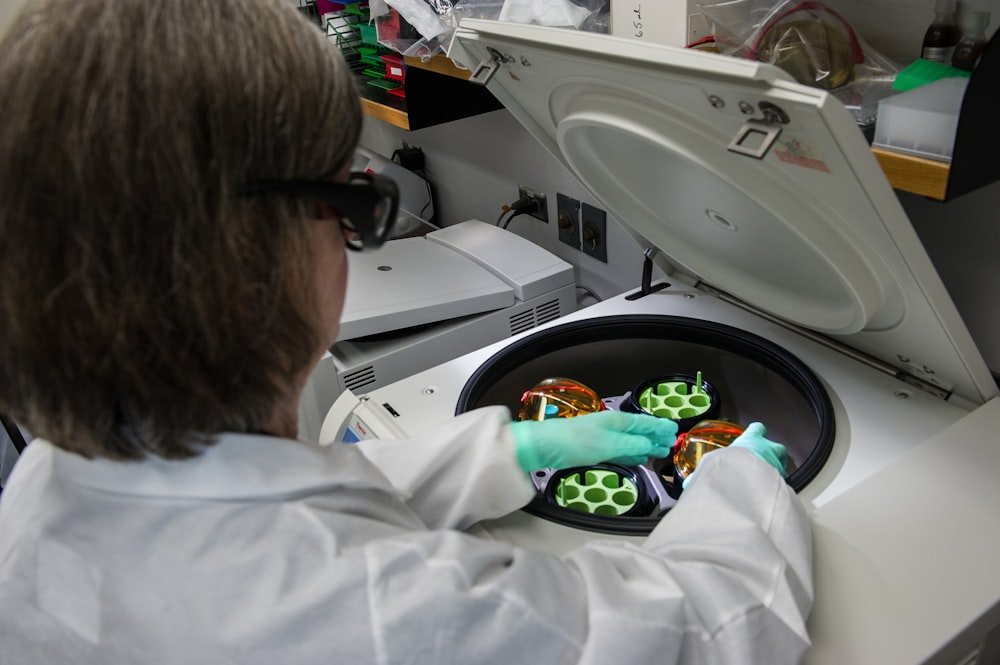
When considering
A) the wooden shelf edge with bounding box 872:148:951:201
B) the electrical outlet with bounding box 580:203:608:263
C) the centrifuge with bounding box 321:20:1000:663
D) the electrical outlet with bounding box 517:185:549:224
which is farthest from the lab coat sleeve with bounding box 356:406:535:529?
the electrical outlet with bounding box 517:185:549:224

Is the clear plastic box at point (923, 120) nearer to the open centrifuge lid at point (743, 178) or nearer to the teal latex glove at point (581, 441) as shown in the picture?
the open centrifuge lid at point (743, 178)

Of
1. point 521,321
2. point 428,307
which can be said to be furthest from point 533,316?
point 428,307

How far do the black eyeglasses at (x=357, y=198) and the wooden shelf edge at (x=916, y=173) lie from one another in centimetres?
53

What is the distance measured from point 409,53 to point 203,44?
1142 millimetres

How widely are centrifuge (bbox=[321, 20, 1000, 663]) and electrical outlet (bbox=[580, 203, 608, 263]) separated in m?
0.46

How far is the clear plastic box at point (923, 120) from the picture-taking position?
2.61ft

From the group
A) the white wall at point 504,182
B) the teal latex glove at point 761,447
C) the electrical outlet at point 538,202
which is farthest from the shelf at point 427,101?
the teal latex glove at point 761,447

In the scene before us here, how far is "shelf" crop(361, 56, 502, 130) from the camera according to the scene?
192 cm

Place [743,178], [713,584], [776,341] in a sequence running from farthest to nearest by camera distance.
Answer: [776,341], [743,178], [713,584]

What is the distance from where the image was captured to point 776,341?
Answer: 1.34 m

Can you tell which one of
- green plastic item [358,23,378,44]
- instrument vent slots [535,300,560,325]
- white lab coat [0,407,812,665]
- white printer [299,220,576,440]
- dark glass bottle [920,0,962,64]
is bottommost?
instrument vent slots [535,300,560,325]

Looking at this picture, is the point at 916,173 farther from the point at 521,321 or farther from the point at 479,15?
the point at 521,321

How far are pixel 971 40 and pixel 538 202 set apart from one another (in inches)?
53.1

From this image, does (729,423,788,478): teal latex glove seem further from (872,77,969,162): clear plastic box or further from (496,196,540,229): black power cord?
(496,196,540,229): black power cord
